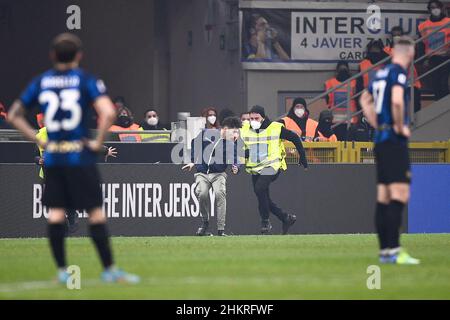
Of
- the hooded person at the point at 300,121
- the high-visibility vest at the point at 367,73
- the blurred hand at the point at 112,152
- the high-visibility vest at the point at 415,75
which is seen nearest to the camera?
the blurred hand at the point at 112,152

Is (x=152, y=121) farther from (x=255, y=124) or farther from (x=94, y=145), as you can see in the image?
(x=94, y=145)

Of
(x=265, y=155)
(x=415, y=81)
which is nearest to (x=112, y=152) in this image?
(x=265, y=155)

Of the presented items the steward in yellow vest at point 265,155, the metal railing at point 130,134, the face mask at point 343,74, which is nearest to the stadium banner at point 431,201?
the steward in yellow vest at point 265,155

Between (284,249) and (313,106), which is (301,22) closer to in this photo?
(313,106)

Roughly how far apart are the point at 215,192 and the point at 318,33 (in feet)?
20.9

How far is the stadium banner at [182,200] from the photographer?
23.1 meters

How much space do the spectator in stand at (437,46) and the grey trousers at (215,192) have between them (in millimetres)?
6325

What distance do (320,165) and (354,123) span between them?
224 centimetres

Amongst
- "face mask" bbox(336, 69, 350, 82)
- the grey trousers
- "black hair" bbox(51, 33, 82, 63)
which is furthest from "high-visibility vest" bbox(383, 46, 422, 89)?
"black hair" bbox(51, 33, 82, 63)

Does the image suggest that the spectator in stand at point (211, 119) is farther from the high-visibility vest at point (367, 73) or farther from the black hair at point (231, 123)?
the high-visibility vest at point (367, 73)

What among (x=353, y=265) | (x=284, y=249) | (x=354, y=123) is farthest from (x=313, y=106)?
(x=353, y=265)

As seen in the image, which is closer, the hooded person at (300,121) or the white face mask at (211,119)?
the white face mask at (211,119)

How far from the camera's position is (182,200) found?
23.8 m
